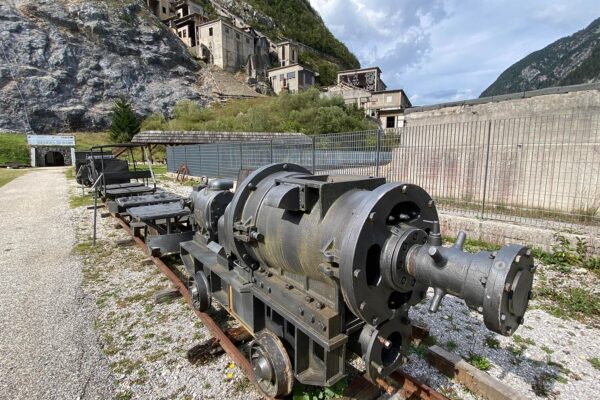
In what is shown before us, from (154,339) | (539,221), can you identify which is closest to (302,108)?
(539,221)

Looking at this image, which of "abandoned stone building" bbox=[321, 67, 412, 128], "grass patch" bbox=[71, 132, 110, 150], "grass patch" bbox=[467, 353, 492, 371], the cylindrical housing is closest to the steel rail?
the cylindrical housing

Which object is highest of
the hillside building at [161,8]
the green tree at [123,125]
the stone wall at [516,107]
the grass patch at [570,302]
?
the hillside building at [161,8]

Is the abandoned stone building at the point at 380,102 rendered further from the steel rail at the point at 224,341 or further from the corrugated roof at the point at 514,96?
the steel rail at the point at 224,341

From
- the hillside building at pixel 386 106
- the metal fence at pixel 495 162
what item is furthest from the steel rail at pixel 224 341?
the hillside building at pixel 386 106

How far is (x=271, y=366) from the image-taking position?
7.84 feet

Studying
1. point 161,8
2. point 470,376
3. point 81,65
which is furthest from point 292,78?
point 470,376

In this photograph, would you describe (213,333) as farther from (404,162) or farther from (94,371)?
(404,162)

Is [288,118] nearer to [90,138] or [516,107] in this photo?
[90,138]

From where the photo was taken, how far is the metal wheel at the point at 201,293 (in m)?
3.67

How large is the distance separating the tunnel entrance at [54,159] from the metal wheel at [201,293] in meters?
48.5

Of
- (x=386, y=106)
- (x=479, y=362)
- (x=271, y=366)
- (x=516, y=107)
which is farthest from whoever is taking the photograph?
(x=386, y=106)

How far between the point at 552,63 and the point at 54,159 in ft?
718

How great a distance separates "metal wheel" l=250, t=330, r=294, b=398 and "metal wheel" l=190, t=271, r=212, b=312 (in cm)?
125

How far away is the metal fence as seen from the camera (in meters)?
6.96
